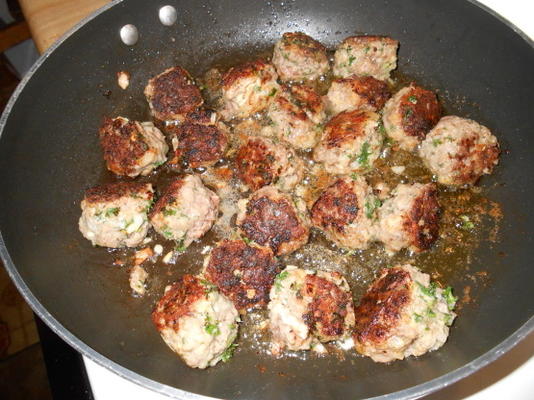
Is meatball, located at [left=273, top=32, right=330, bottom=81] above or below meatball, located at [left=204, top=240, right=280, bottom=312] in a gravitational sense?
above

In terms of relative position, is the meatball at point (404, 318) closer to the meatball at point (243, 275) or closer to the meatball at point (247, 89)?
the meatball at point (243, 275)

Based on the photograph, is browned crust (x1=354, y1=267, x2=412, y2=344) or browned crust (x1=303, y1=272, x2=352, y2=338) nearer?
browned crust (x1=354, y1=267, x2=412, y2=344)

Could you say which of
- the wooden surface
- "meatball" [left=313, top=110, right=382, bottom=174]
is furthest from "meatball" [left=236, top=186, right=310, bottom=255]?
the wooden surface

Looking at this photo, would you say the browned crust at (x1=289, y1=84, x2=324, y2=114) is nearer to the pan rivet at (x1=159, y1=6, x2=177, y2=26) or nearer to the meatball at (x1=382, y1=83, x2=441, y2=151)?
the meatball at (x1=382, y1=83, x2=441, y2=151)

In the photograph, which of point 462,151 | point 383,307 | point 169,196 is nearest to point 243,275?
point 169,196

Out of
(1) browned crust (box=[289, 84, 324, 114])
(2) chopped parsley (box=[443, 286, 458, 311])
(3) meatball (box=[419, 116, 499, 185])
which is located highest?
(3) meatball (box=[419, 116, 499, 185])

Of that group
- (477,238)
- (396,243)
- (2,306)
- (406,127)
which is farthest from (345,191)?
(2,306)

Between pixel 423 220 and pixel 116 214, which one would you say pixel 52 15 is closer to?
pixel 116 214

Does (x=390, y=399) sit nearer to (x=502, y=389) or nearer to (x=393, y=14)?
(x=502, y=389)

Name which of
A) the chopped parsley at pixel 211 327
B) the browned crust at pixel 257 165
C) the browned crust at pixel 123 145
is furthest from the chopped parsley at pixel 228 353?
the browned crust at pixel 123 145
